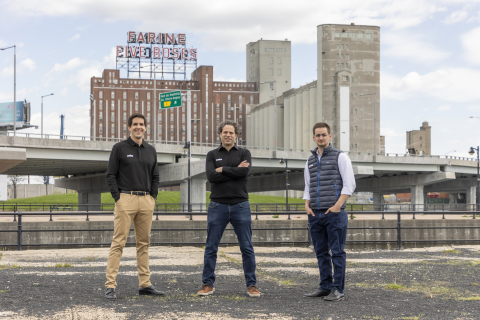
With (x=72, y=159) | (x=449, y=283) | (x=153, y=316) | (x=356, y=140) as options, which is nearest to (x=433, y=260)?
(x=449, y=283)

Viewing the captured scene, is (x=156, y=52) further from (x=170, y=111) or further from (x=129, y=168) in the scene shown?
(x=129, y=168)

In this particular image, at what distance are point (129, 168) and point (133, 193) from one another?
1.01ft

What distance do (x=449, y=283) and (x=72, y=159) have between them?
39.5m

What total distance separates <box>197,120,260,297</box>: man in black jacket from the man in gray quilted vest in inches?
32.6

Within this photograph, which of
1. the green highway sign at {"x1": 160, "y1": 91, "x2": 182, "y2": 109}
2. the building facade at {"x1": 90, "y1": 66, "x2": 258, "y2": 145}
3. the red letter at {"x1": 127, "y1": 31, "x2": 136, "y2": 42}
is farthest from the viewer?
the building facade at {"x1": 90, "y1": 66, "x2": 258, "y2": 145}

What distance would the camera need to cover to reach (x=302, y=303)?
6.16 m

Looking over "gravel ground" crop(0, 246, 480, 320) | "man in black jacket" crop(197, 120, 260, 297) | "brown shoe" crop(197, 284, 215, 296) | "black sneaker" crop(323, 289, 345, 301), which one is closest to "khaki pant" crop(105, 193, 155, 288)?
"gravel ground" crop(0, 246, 480, 320)

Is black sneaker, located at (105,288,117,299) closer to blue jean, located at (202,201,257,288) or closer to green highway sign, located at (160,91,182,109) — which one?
blue jean, located at (202,201,257,288)

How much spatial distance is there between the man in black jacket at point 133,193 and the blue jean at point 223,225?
695 mm

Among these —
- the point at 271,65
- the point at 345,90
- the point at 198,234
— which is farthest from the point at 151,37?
the point at 198,234

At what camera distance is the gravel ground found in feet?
18.2

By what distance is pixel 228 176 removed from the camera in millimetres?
6574

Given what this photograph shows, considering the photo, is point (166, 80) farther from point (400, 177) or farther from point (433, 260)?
Result: point (433, 260)

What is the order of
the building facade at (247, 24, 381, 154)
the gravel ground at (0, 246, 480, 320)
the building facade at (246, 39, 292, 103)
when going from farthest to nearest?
1. the building facade at (246, 39, 292, 103)
2. the building facade at (247, 24, 381, 154)
3. the gravel ground at (0, 246, 480, 320)
